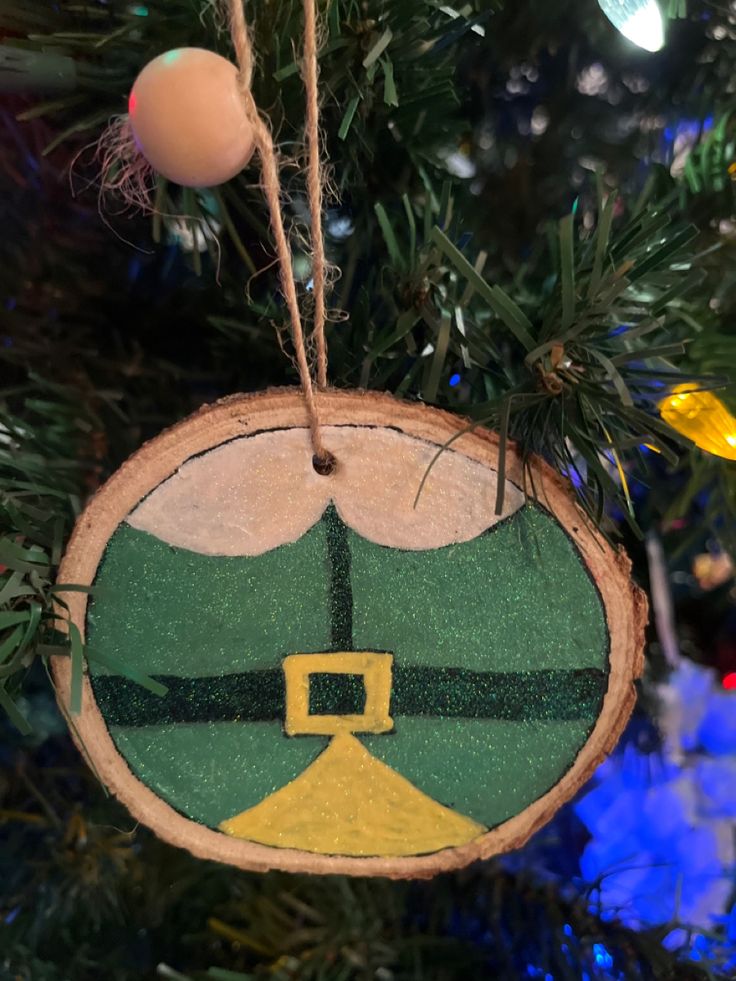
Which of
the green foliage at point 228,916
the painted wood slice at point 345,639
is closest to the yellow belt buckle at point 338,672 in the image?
the painted wood slice at point 345,639

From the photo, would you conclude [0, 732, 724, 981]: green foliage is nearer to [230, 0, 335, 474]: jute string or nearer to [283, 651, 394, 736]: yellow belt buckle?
[283, 651, 394, 736]: yellow belt buckle

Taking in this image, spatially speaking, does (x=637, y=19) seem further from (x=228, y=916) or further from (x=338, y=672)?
(x=228, y=916)

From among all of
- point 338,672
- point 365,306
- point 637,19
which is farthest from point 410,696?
point 637,19

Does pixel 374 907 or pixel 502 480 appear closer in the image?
pixel 502 480

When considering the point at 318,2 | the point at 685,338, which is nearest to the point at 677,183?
the point at 685,338

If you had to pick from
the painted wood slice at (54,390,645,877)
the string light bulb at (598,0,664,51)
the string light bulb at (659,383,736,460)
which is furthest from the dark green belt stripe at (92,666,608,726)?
the string light bulb at (598,0,664,51)

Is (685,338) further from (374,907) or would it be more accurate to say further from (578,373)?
(374,907)
